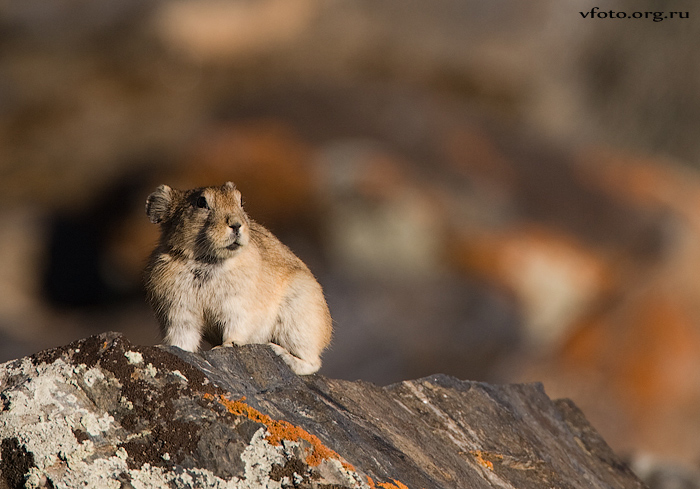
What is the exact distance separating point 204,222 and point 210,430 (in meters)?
3.10

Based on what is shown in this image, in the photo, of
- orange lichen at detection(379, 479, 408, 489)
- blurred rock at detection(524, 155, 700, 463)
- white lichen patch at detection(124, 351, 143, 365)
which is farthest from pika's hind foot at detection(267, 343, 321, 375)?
blurred rock at detection(524, 155, 700, 463)

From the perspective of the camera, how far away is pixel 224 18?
3834 cm

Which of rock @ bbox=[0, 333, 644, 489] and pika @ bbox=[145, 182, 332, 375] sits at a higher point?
pika @ bbox=[145, 182, 332, 375]

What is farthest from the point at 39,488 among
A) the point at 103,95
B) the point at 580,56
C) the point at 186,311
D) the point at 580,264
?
the point at 580,56

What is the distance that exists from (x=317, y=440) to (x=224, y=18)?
1321 inches

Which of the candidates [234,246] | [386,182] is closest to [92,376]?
[234,246]

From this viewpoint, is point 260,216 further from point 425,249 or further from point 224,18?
point 224,18

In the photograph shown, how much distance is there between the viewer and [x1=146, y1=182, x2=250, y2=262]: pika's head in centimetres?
934

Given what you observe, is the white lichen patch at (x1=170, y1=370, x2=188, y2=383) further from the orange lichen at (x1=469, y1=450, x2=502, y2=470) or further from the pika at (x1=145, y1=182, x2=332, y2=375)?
the orange lichen at (x1=469, y1=450, x2=502, y2=470)

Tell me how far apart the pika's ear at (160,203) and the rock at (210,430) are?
7.48 ft

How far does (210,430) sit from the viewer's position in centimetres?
702

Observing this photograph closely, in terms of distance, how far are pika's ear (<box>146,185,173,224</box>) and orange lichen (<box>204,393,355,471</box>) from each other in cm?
332

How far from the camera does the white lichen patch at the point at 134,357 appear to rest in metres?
7.42

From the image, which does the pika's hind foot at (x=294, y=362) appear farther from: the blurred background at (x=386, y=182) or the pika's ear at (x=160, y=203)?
the blurred background at (x=386, y=182)
